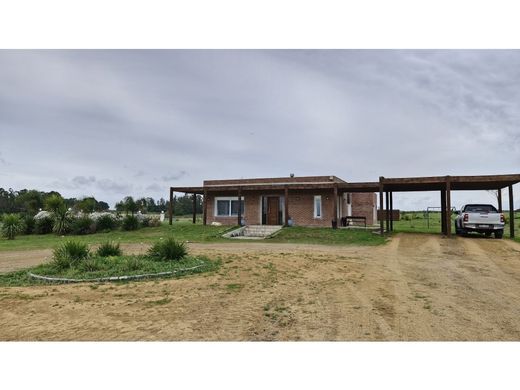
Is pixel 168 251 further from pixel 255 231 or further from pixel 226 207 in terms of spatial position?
pixel 226 207

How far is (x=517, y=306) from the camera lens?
18.4 feet

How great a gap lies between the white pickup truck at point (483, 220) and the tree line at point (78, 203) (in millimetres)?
21153

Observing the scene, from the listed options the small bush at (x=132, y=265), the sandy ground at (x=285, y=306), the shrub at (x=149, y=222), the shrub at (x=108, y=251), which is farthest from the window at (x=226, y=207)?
the small bush at (x=132, y=265)

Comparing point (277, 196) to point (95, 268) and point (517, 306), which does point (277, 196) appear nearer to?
point (95, 268)

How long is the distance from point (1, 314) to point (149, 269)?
10.8ft

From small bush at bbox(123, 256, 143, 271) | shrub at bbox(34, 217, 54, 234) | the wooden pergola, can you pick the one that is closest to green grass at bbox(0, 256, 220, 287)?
small bush at bbox(123, 256, 143, 271)

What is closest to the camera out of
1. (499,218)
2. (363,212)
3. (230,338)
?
(230,338)

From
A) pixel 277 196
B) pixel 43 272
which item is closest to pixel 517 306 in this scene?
pixel 43 272

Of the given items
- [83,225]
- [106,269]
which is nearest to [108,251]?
[106,269]

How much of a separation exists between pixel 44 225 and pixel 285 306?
2192cm

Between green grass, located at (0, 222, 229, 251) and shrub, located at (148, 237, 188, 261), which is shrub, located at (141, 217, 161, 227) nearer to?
green grass, located at (0, 222, 229, 251)

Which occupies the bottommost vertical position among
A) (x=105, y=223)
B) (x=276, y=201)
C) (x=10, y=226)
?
(x=10, y=226)

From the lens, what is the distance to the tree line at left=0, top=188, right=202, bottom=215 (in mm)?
24980

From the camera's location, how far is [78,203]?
2512 centimetres
